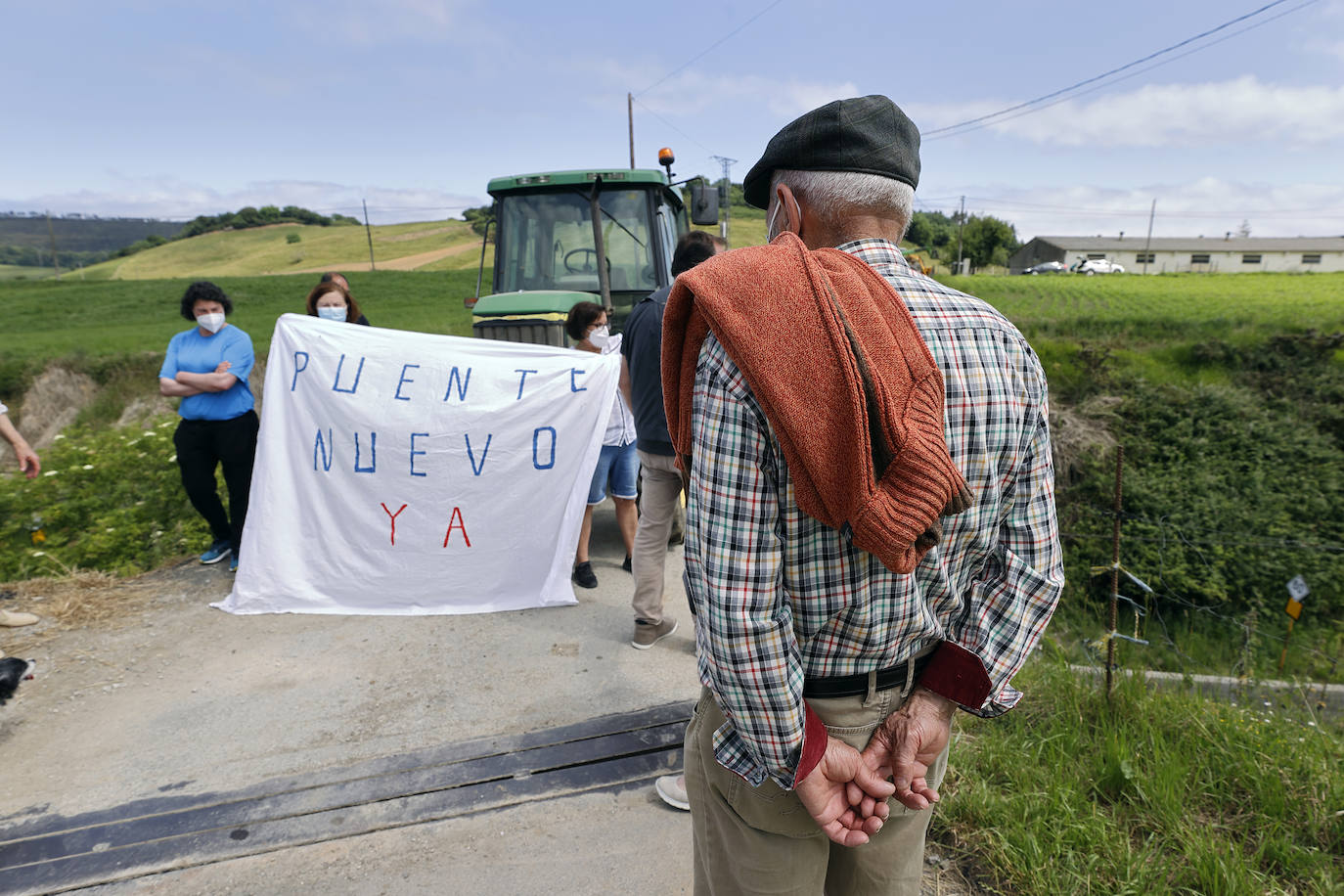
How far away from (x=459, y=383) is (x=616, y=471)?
3.64 ft

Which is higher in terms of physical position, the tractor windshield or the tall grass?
the tractor windshield

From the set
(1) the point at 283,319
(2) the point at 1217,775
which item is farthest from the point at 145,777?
(2) the point at 1217,775

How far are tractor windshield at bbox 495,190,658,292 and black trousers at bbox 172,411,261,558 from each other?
2.95 meters

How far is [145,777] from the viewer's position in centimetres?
285

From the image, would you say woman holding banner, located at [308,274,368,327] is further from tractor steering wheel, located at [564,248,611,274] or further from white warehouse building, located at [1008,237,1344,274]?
white warehouse building, located at [1008,237,1344,274]

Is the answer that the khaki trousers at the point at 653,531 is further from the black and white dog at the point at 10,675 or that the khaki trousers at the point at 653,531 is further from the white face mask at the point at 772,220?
the black and white dog at the point at 10,675

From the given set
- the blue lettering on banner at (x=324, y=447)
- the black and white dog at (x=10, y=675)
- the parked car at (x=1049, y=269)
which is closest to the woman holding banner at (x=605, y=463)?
the blue lettering on banner at (x=324, y=447)

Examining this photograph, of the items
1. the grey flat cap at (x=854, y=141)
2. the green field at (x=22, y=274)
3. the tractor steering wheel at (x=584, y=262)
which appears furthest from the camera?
the green field at (x=22, y=274)

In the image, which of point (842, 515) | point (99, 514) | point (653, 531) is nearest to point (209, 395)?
point (99, 514)

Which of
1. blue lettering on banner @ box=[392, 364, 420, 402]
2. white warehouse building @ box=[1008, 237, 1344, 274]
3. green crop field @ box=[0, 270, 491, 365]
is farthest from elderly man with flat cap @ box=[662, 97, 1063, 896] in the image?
white warehouse building @ box=[1008, 237, 1344, 274]

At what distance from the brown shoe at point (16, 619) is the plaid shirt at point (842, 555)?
4625 millimetres

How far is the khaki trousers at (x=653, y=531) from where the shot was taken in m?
3.63

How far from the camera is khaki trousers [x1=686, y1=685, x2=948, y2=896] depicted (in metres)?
1.30

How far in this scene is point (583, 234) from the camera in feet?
21.9
